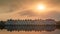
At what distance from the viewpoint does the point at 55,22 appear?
194 meters

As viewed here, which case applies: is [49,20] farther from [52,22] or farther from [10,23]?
[10,23]

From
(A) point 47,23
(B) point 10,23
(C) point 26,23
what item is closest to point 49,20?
(A) point 47,23

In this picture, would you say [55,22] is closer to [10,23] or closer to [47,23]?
[47,23]

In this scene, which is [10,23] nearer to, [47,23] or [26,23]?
[26,23]

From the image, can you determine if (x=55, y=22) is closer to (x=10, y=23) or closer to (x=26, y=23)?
(x=26, y=23)

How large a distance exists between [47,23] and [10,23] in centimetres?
3125

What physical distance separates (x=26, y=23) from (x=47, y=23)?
60.1 ft

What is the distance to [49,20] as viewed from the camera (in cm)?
19875

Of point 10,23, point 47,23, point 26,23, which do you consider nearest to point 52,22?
point 47,23

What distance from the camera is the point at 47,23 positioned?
193125mm

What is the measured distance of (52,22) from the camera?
190 meters

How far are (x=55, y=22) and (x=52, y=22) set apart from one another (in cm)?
481

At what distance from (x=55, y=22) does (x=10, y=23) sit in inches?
1484

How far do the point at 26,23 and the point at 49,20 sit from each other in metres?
19.5
